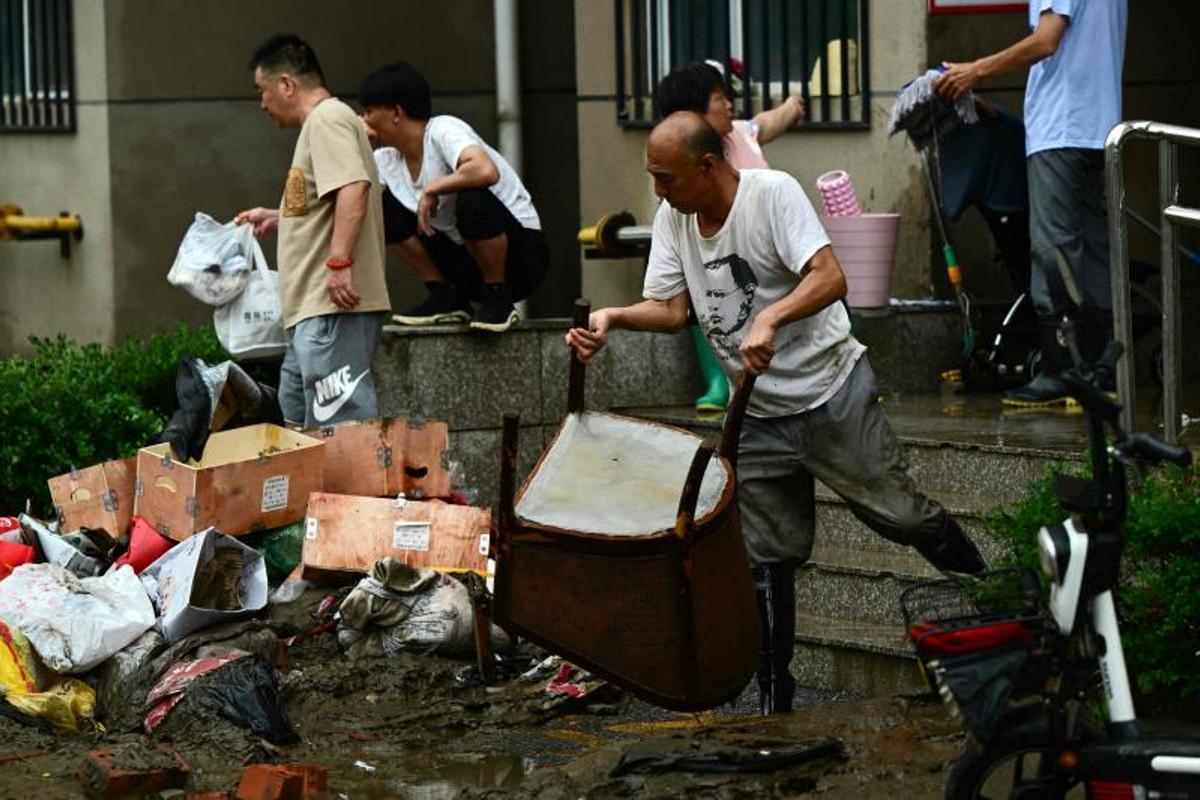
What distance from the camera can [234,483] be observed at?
27.9 ft

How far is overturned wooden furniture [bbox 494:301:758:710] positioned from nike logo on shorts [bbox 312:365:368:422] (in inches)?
110

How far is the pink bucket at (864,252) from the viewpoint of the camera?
33.4 ft

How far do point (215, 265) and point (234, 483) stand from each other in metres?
1.62

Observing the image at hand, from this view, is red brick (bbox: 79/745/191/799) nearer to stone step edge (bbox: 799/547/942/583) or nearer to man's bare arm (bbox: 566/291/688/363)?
man's bare arm (bbox: 566/291/688/363)

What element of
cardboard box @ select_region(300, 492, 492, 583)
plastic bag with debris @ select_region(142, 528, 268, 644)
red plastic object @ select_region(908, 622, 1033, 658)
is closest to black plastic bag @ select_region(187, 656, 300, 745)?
plastic bag with debris @ select_region(142, 528, 268, 644)

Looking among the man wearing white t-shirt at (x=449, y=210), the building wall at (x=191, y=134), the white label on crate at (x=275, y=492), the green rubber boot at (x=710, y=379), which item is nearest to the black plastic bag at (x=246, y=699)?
the white label on crate at (x=275, y=492)

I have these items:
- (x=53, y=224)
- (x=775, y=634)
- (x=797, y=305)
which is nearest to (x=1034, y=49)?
(x=797, y=305)

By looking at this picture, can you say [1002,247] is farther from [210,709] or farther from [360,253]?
[210,709]

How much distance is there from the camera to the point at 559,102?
13.6 metres

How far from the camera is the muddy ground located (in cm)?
620

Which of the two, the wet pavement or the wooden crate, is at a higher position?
the wet pavement

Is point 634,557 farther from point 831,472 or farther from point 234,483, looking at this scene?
point 234,483

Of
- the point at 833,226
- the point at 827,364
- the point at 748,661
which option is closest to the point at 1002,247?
the point at 833,226

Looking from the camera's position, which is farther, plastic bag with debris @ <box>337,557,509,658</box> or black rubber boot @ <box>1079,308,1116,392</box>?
plastic bag with debris @ <box>337,557,509,658</box>
